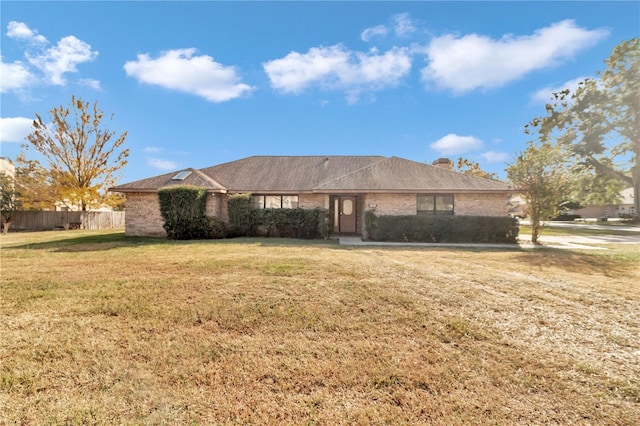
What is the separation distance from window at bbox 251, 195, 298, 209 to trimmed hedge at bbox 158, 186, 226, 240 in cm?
359

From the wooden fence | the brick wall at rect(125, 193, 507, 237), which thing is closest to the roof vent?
the brick wall at rect(125, 193, 507, 237)

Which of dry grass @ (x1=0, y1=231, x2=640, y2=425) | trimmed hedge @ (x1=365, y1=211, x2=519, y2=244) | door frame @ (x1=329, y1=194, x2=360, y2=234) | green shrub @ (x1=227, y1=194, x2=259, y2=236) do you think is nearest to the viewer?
dry grass @ (x1=0, y1=231, x2=640, y2=425)

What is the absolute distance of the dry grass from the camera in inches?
107

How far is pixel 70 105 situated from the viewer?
24.4 meters

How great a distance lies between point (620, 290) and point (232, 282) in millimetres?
8276

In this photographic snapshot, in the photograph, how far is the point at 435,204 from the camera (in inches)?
597

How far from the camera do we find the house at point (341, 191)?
588 inches

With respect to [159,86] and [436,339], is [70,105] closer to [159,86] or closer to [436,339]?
[159,86]

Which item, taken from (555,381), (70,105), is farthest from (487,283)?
(70,105)

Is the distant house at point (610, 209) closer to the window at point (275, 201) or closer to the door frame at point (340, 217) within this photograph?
the door frame at point (340, 217)

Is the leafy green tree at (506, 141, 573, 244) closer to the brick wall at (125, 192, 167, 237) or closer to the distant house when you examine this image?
the brick wall at (125, 192, 167, 237)

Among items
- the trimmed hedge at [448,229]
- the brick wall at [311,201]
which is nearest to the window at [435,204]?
the trimmed hedge at [448,229]

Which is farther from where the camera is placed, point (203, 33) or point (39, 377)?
point (203, 33)

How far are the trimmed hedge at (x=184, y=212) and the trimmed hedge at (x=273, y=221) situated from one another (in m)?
1.71
